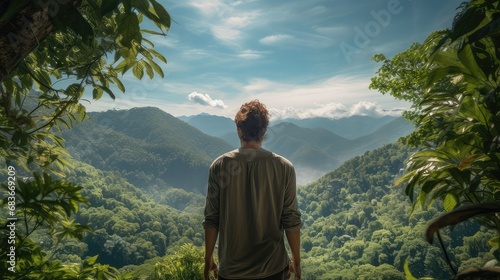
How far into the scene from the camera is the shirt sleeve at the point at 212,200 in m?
1.90

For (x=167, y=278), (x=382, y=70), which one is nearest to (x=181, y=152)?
(x=167, y=278)

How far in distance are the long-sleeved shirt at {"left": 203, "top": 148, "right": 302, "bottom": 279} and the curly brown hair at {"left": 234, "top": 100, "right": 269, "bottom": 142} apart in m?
0.10

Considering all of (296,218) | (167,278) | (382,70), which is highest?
Answer: (382,70)

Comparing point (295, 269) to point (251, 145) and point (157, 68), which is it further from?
point (157, 68)

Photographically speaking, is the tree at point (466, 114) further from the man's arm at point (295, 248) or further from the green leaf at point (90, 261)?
the green leaf at point (90, 261)

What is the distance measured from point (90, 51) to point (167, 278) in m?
17.1

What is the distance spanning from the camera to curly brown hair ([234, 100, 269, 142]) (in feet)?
6.44

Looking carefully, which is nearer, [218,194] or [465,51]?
[465,51]

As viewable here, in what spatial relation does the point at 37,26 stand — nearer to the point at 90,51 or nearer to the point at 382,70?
the point at 90,51

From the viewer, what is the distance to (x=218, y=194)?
1918 millimetres

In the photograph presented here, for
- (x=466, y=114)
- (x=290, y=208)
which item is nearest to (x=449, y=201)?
(x=466, y=114)

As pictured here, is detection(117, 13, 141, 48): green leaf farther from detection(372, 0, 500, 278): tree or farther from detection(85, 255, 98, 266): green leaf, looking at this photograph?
detection(85, 255, 98, 266): green leaf

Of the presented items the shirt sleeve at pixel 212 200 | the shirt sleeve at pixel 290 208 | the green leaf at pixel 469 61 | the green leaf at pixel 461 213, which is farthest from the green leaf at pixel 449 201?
the shirt sleeve at pixel 212 200

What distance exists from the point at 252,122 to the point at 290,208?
0.54 meters
